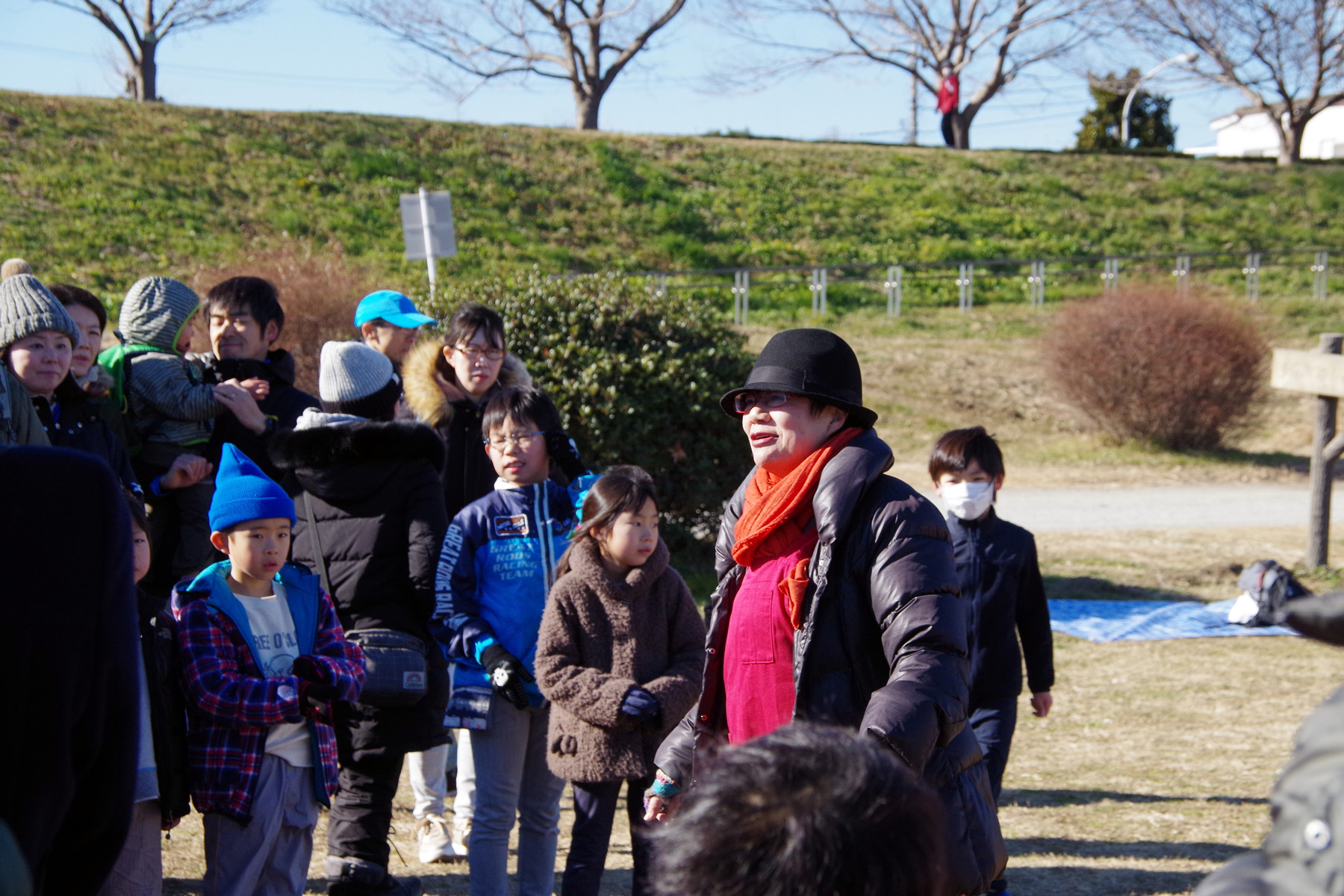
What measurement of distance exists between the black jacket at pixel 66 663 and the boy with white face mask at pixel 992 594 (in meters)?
3.28

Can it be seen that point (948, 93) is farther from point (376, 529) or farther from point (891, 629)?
point (891, 629)

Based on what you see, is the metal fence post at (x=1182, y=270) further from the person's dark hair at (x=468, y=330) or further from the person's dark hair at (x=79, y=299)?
the person's dark hair at (x=79, y=299)

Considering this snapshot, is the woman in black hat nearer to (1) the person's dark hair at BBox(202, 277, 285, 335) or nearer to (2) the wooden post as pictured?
(1) the person's dark hair at BBox(202, 277, 285, 335)

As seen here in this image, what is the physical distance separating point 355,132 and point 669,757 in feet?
100

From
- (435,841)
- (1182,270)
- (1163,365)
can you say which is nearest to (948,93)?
(1182,270)

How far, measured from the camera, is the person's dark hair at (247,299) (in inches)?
191

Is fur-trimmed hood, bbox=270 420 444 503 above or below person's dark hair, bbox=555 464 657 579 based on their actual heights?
above

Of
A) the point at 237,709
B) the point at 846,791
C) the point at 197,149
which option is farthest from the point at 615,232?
the point at 846,791

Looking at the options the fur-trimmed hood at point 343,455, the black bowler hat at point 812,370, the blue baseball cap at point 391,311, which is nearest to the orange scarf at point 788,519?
the black bowler hat at point 812,370

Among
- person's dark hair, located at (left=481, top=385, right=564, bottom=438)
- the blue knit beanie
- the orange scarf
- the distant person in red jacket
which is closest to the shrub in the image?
person's dark hair, located at (left=481, top=385, right=564, bottom=438)

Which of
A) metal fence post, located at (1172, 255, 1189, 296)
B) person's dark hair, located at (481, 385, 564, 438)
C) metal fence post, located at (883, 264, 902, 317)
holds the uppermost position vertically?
metal fence post, located at (1172, 255, 1189, 296)

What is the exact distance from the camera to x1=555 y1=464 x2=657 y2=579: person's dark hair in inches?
154

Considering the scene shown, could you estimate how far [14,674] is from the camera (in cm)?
160

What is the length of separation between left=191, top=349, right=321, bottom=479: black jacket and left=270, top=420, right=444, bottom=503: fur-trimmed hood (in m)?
0.50
